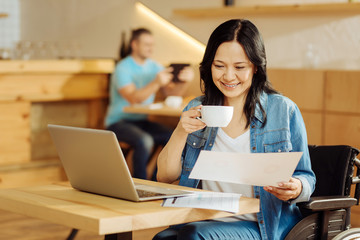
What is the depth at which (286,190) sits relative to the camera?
6.15 ft

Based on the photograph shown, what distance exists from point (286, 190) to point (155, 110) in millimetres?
2717

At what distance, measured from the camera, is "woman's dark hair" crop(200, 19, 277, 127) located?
207 centimetres

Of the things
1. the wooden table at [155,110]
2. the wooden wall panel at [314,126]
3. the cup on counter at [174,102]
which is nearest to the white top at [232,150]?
the wooden table at [155,110]

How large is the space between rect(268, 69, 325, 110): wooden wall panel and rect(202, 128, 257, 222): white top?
7.98 ft

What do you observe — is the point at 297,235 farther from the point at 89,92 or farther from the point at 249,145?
the point at 89,92

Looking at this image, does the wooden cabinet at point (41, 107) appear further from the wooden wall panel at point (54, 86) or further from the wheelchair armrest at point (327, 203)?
the wheelchair armrest at point (327, 203)

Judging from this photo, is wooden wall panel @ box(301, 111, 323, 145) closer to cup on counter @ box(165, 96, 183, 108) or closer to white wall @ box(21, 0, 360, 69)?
white wall @ box(21, 0, 360, 69)

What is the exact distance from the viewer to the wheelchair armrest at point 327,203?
1.98 m

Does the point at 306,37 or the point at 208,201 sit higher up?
the point at 306,37

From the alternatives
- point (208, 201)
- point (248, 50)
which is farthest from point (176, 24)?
point (208, 201)

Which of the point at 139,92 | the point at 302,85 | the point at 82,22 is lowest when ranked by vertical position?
the point at 139,92

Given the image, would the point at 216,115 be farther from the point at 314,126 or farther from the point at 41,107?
the point at 41,107

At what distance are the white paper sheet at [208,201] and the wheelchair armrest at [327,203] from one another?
0.90 feet

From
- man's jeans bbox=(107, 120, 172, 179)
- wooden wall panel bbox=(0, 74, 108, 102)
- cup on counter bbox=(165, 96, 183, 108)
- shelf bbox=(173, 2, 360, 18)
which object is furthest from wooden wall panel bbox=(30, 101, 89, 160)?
shelf bbox=(173, 2, 360, 18)
